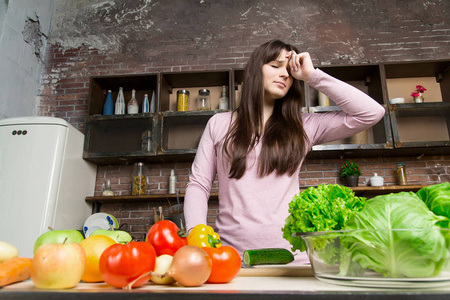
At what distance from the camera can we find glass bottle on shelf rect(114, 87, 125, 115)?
11.1 ft

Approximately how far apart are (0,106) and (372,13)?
394 centimetres

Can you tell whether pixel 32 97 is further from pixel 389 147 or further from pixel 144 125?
pixel 389 147

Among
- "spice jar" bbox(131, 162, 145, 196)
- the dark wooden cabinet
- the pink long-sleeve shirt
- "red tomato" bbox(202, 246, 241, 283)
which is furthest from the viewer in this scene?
"spice jar" bbox(131, 162, 145, 196)

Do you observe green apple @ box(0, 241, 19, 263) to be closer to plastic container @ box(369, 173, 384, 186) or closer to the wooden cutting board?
the wooden cutting board

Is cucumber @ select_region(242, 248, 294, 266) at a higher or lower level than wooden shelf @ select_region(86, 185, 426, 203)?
lower

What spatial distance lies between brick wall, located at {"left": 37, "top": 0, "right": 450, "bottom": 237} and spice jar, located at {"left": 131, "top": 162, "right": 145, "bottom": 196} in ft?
0.42

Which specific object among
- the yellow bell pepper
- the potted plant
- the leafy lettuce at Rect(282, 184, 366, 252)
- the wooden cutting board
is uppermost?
the potted plant

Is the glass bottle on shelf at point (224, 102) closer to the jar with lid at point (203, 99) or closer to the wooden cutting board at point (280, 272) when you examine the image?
the jar with lid at point (203, 99)

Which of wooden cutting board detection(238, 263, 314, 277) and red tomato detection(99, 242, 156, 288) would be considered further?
wooden cutting board detection(238, 263, 314, 277)

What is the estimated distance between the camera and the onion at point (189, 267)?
1.66 feet

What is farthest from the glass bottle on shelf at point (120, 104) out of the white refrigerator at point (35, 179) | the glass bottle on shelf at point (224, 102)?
the glass bottle on shelf at point (224, 102)

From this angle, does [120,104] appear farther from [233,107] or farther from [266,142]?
[266,142]

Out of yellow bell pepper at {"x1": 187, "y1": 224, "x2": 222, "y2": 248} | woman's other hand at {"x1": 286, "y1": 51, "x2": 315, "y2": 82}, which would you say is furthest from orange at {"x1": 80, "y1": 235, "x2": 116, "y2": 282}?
woman's other hand at {"x1": 286, "y1": 51, "x2": 315, "y2": 82}

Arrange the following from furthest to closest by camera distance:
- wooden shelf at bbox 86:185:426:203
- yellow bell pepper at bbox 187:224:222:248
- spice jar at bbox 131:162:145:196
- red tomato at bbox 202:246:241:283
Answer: spice jar at bbox 131:162:145:196 < wooden shelf at bbox 86:185:426:203 < yellow bell pepper at bbox 187:224:222:248 < red tomato at bbox 202:246:241:283
